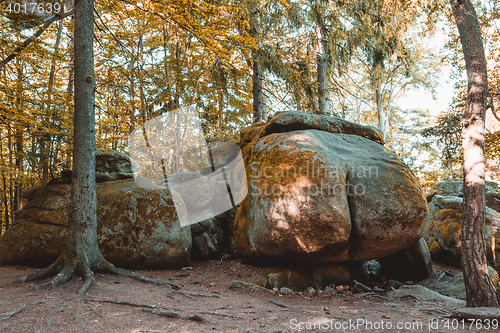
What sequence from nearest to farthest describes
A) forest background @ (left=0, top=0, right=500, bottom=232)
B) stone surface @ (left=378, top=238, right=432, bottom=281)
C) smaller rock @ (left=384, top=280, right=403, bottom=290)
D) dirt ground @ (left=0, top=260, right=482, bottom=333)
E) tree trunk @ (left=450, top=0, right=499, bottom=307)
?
dirt ground @ (left=0, top=260, right=482, bottom=333) → tree trunk @ (left=450, top=0, right=499, bottom=307) → smaller rock @ (left=384, top=280, right=403, bottom=290) → stone surface @ (left=378, top=238, right=432, bottom=281) → forest background @ (left=0, top=0, right=500, bottom=232)

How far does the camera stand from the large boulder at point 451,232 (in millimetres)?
7152

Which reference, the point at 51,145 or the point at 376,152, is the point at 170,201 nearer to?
the point at 376,152

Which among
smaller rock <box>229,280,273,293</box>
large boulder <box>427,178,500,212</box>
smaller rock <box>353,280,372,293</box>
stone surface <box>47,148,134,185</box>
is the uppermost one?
stone surface <box>47,148,134,185</box>

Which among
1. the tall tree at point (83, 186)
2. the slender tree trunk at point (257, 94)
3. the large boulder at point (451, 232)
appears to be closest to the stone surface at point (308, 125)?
the slender tree trunk at point (257, 94)

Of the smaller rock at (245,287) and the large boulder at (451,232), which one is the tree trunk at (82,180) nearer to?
the smaller rock at (245,287)

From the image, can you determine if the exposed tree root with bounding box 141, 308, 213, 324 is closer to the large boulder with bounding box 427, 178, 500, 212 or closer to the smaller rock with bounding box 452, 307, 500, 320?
the smaller rock with bounding box 452, 307, 500, 320

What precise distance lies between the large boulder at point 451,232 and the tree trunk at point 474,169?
3425 mm

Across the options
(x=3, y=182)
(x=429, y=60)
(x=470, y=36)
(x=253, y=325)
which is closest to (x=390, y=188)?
(x=470, y=36)

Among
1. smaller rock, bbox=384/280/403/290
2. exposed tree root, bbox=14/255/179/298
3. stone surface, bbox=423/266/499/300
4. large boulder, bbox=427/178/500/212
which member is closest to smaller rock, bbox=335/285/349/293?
smaller rock, bbox=384/280/403/290

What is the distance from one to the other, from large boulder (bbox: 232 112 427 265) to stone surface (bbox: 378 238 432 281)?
1034 mm

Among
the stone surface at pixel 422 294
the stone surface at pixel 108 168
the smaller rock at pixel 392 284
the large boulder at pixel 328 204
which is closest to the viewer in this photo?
the stone surface at pixel 422 294

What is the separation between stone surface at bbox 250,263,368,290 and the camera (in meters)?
5.64

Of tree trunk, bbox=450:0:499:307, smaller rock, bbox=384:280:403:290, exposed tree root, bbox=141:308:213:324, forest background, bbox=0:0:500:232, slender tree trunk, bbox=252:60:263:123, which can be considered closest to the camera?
exposed tree root, bbox=141:308:213:324

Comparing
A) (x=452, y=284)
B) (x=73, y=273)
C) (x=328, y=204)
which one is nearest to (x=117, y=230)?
(x=73, y=273)
